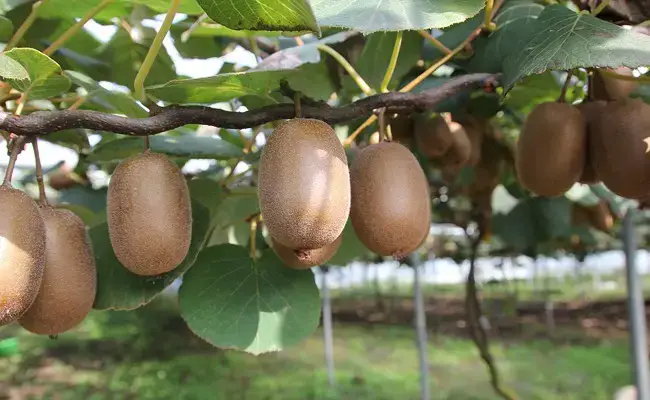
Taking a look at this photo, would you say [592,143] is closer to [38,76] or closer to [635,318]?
[38,76]

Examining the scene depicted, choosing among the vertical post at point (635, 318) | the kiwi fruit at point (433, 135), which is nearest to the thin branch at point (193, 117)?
the kiwi fruit at point (433, 135)

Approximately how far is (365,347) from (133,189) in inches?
326

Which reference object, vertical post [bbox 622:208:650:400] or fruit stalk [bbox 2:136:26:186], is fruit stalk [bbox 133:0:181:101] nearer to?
fruit stalk [bbox 2:136:26:186]

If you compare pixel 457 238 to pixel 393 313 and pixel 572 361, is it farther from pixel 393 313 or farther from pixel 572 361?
pixel 393 313

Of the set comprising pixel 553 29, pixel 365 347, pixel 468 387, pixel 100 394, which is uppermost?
pixel 553 29

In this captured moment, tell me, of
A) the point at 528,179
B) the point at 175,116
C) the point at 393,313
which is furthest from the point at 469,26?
the point at 393,313

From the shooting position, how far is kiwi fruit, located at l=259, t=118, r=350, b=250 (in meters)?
0.63

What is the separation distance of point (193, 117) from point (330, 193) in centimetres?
18

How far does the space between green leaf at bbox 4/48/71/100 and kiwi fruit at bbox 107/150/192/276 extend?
0.13m

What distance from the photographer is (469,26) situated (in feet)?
3.62

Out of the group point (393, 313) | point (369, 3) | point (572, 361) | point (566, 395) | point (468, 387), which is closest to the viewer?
point (369, 3)

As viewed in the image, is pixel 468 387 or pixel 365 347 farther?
pixel 365 347

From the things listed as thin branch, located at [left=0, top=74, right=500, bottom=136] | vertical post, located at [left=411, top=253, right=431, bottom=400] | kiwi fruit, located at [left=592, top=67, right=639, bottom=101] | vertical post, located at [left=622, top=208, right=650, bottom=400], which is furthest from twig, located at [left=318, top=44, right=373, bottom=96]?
vertical post, located at [left=411, top=253, right=431, bottom=400]

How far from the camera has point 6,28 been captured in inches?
34.9
